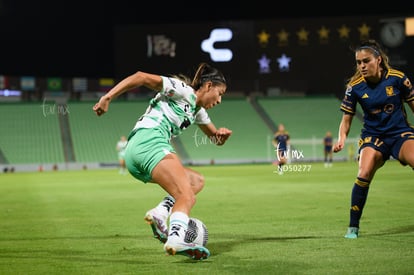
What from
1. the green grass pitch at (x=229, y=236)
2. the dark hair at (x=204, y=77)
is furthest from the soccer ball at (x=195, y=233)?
the dark hair at (x=204, y=77)

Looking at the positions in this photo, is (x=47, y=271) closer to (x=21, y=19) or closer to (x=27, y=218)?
(x=27, y=218)

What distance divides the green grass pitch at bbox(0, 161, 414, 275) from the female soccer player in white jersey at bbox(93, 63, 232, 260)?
42 centimetres

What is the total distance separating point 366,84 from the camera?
26.6 feet

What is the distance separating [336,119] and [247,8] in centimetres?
1263

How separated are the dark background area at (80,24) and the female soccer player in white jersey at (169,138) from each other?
46.8 m

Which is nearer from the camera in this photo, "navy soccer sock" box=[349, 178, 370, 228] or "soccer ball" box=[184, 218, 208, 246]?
"soccer ball" box=[184, 218, 208, 246]

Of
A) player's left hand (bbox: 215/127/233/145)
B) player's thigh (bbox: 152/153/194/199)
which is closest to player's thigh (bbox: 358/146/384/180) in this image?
player's left hand (bbox: 215/127/233/145)

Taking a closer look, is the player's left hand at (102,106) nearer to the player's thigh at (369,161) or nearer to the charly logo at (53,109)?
the player's thigh at (369,161)

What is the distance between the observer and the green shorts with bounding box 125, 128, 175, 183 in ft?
19.9

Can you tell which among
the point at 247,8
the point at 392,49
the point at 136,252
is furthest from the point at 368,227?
the point at 247,8

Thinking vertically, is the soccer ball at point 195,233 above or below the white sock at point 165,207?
below

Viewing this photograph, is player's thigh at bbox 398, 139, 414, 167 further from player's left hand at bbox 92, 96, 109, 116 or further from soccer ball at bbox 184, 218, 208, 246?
player's left hand at bbox 92, 96, 109, 116

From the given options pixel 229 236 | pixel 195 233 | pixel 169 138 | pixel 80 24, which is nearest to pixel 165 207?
pixel 195 233

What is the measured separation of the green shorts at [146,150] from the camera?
6051 millimetres
